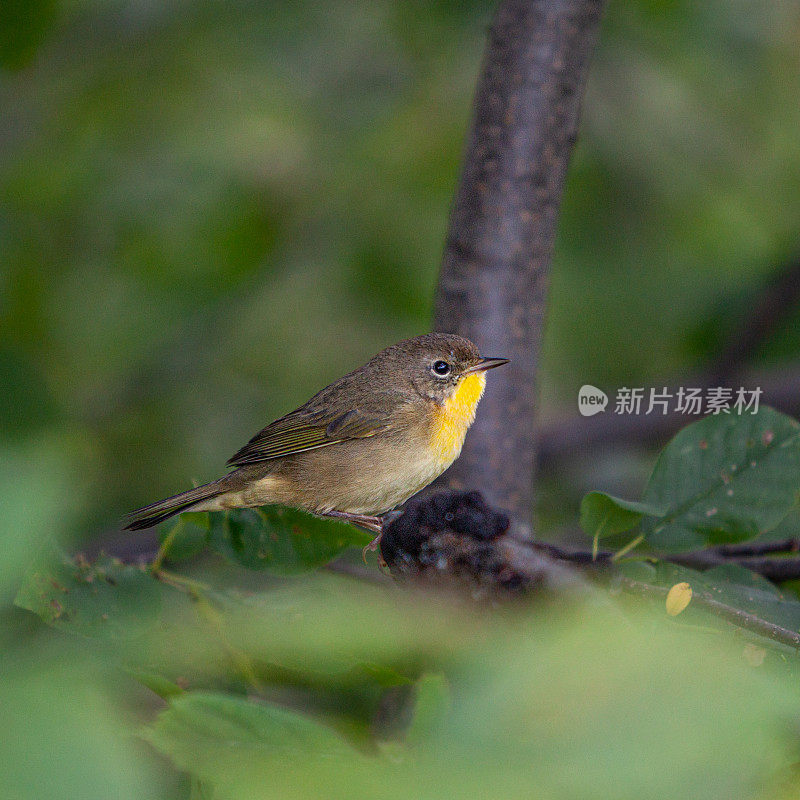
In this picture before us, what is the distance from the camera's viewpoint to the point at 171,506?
1.72 m

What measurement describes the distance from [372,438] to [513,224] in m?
0.91

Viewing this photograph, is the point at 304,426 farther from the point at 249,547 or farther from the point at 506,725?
the point at 506,725

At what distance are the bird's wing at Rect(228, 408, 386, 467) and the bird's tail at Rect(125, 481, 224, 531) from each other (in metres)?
0.16

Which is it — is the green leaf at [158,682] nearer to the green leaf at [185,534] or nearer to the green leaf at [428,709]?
the green leaf at [428,709]

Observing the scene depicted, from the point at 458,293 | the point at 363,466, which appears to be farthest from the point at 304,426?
the point at 458,293

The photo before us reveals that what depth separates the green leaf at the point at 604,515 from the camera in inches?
57.6

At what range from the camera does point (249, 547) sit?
174 centimetres

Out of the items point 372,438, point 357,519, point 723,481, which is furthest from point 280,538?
point 723,481

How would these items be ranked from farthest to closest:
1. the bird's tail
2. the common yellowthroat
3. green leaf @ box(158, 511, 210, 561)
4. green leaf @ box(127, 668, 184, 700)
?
the common yellowthroat
green leaf @ box(158, 511, 210, 561)
the bird's tail
green leaf @ box(127, 668, 184, 700)

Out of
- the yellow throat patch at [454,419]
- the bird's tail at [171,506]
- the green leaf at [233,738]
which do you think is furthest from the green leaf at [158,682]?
the yellow throat patch at [454,419]

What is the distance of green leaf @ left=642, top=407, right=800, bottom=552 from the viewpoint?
5.13 ft

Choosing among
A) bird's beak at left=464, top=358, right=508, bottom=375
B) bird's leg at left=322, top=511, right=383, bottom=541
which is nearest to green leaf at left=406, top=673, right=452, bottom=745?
bird's leg at left=322, top=511, right=383, bottom=541

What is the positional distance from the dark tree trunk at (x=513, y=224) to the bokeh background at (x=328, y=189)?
1735mm

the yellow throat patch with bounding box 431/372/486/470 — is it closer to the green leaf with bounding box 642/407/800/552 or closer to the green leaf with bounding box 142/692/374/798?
the green leaf with bounding box 642/407/800/552
